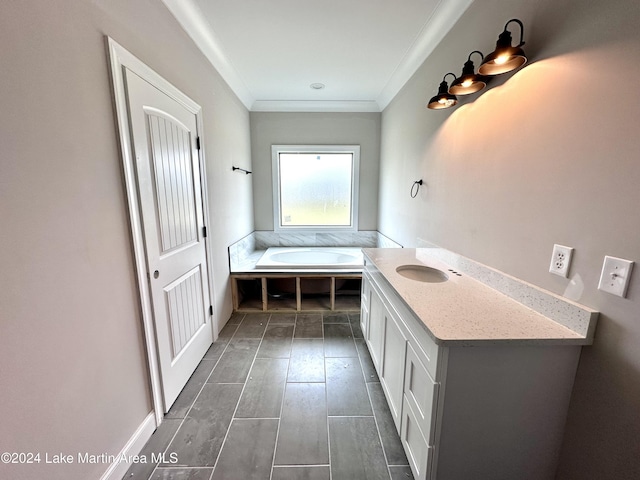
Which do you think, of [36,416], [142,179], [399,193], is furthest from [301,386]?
[399,193]

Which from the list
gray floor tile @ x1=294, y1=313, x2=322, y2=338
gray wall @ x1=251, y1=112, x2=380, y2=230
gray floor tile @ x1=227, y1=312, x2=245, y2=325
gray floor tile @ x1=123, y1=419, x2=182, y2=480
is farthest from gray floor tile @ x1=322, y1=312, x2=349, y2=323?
gray wall @ x1=251, y1=112, x2=380, y2=230

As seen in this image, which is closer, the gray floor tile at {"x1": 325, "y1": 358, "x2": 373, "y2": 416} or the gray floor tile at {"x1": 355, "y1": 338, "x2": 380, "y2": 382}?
the gray floor tile at {"x1": 325, "y1": 358, "x2": 373, "y2": 416}

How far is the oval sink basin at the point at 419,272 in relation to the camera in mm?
1793

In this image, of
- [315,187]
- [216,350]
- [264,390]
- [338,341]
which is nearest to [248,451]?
[264,390]

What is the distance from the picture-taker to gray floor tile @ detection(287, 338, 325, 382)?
193cm

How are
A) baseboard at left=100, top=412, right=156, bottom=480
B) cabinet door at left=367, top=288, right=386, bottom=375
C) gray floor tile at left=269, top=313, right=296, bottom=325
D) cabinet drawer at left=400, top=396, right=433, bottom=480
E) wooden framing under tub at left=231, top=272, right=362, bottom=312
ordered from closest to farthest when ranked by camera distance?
cabinet drawer at left=400, top=396, right=433, bottom=480, baseboard at left=100, top=412, right=156, bottom=480, cabinet door at left=367, top=288, right=386, bottom=375, gray floor tile at left=269, top=313, right=296, bottom=325, wooden framing under tub at left=231, top=272, right=362, bottom=312

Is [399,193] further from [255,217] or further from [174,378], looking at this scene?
[174,378]

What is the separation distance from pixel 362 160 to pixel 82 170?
10.7ft

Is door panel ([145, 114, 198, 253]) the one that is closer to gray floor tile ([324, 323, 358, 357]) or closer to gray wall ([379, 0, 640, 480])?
gray floor tile ([324, 323, 358, 357])

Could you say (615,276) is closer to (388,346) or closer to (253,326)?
(388,346)

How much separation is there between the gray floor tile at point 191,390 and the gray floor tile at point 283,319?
2.54 feet

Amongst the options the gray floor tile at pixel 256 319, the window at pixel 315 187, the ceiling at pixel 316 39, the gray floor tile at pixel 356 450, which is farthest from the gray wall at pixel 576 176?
the window at pixel 315 187

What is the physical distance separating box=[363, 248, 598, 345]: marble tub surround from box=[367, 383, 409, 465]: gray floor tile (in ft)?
2.77

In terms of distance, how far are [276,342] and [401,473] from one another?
1394 mm
